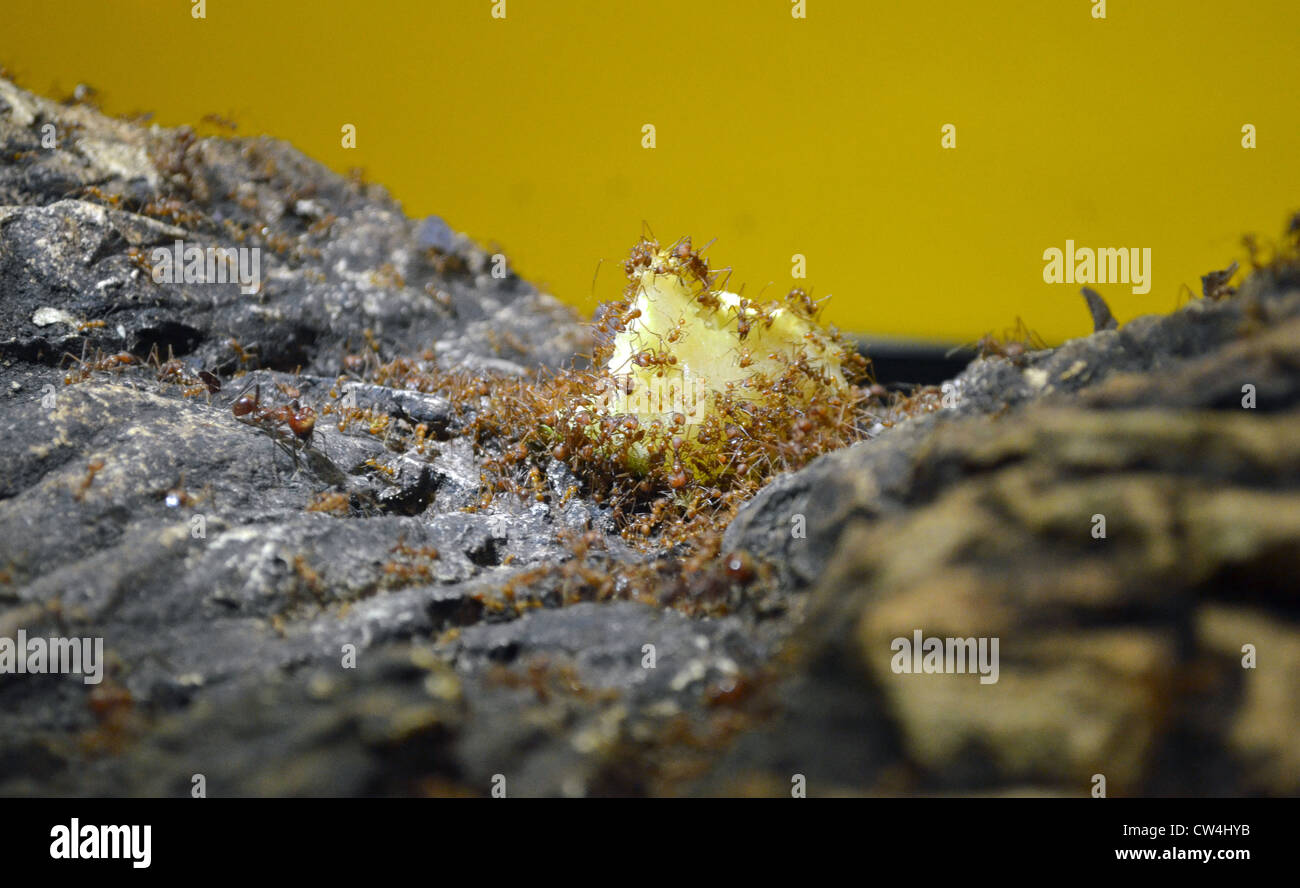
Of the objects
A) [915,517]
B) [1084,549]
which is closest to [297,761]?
[915,517]

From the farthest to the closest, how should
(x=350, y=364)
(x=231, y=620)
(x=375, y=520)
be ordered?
(x=350, y=364) → (x=375, y=520) → (x=231, y=620)

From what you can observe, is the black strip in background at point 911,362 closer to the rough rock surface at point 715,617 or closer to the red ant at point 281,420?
the rough rock surface at point 715,617

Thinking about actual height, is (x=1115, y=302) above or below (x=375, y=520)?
above
